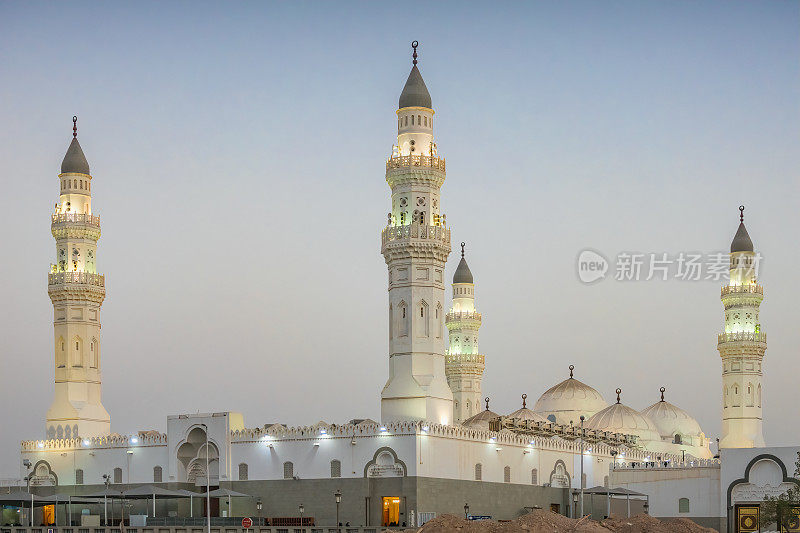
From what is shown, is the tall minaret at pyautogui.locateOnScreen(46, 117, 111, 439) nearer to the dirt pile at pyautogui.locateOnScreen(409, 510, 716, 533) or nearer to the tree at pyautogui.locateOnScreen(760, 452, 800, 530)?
the tree at pyautogui.locateOnScreen(760, 452, 800, 530)

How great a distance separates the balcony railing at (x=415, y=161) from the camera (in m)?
65.4

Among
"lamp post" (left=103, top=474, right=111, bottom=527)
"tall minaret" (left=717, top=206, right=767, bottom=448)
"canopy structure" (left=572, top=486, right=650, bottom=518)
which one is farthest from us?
"tall minaret" (left=717, top=206, right=767, bottom=448)

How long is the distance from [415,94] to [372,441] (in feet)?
60.2

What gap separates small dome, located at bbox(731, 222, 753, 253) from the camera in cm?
9050

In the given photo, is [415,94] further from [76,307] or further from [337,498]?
[76,307]

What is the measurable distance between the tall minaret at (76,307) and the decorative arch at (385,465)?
19868 mm

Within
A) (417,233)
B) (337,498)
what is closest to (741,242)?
(417,233)

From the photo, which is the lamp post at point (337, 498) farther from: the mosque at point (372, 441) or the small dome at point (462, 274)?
the small dome at point (462, 274)

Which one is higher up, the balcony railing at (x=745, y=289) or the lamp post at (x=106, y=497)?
the balcony railing at (x=745, y=289)

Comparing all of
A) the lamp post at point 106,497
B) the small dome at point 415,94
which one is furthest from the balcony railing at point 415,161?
the lamp post at point 106,497

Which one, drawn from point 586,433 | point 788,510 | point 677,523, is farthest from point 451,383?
point 677,523

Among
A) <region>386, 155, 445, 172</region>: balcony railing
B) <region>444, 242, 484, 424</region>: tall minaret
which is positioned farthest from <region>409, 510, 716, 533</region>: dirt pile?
<region>444, 242, 484, 424</region>: tall minaret

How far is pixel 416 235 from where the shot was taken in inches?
2569

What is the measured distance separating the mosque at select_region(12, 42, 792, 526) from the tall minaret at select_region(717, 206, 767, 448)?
41.5ft
